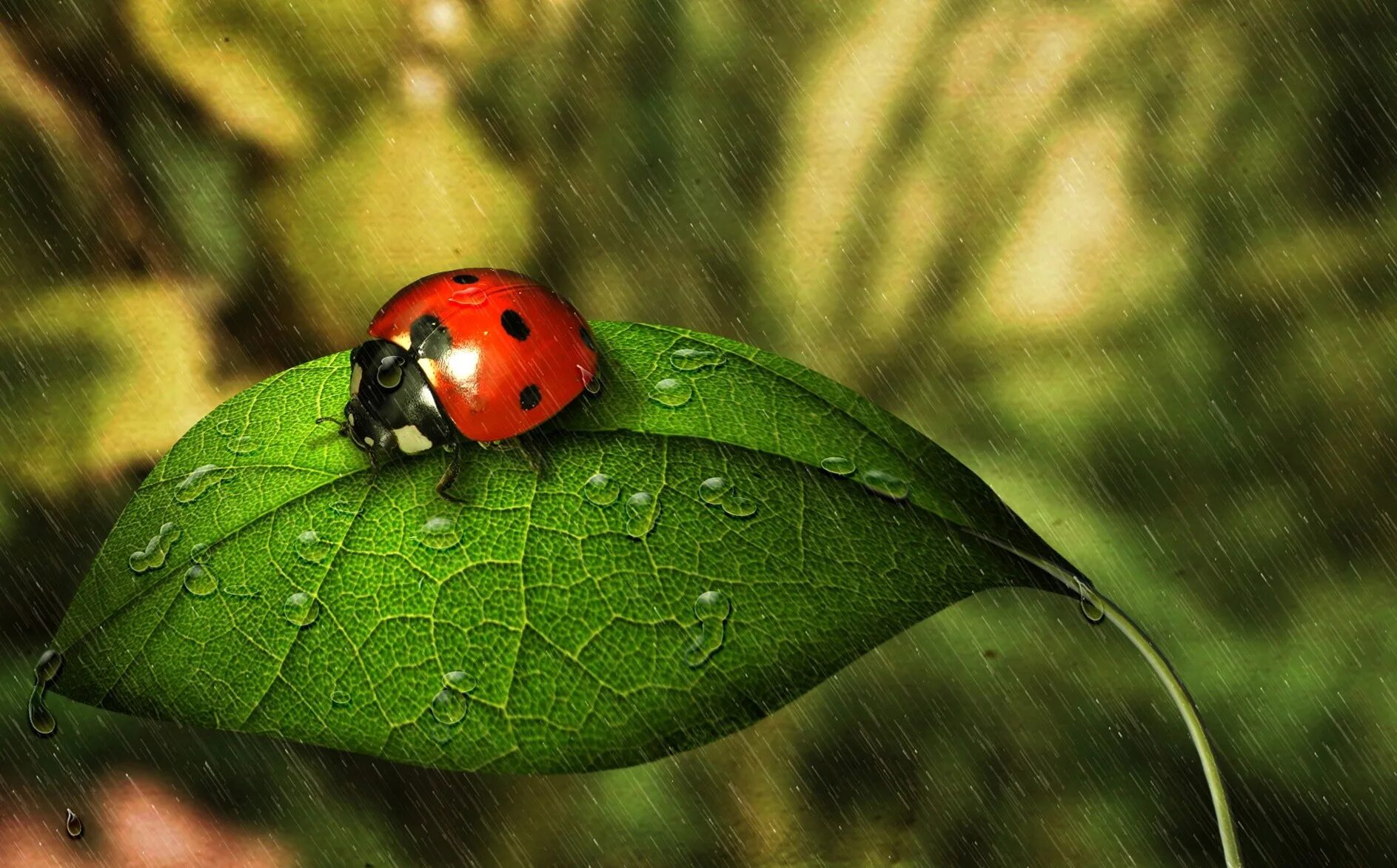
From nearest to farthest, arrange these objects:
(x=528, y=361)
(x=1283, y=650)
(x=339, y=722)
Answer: (x=339, y=722)
(x=528, y=361)
(x=1283, y=650)

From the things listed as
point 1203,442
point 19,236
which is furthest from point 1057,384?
point 19,236

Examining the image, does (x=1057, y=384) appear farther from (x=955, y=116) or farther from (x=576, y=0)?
(x=576, y=0)

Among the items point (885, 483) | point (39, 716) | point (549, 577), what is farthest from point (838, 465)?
point (39, 716)

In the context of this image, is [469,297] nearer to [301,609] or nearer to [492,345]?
[492,345]

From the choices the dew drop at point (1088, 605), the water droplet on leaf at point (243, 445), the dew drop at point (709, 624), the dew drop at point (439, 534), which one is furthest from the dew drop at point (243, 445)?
the dew drop at point (1088, 605)

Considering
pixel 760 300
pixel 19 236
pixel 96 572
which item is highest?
pixel 19 236

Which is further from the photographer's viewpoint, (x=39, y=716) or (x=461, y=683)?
(x=39, y=716)
